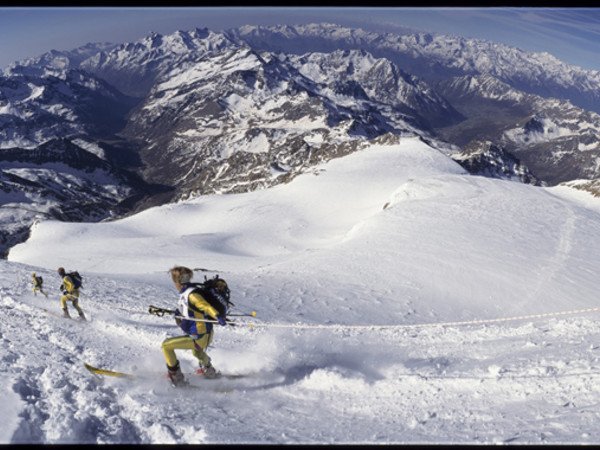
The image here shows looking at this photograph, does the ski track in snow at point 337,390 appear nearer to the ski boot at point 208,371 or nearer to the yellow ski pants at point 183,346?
the ski boot at point 208,371

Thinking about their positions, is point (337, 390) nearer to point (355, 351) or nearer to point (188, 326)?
point (355, 351)

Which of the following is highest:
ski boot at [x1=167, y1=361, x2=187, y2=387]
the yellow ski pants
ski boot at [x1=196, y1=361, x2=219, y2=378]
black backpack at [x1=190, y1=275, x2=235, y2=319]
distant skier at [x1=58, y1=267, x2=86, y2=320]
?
black backpack at [x1=190, y1=275, x2=235, y2=319]

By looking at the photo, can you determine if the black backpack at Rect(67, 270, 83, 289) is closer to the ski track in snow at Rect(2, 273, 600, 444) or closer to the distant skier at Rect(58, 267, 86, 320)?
the distant skier at Rect(58, 267, 86, 320)

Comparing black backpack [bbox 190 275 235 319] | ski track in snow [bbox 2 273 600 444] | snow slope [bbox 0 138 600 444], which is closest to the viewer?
ski track in snow [bbox 2 273 600 444]

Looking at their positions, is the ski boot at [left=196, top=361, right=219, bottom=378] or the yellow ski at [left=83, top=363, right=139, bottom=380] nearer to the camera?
the yellow ski at [left=83, top=363, right=139, bottom=380]

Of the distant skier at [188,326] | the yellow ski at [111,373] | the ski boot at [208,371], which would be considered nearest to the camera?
the yellow ski at [111,373]

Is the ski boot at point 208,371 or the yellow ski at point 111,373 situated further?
the ski boot at point 208,371

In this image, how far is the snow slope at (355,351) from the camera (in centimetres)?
601

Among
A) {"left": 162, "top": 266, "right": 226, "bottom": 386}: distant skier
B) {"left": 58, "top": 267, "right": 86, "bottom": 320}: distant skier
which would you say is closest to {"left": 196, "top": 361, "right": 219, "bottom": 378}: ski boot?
{"left": 162, "top": 266, "right": 226, "bottom": 386}: distant skier

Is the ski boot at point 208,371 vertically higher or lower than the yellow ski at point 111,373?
lower

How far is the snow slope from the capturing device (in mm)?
6008

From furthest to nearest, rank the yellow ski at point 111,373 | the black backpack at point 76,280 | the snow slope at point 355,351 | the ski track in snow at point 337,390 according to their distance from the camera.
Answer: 1. the black backpack at point 76,280
2. the yellow ski at point 111,373
3. the snow slope at point 355,351
4. the ski track in snow at point 337,390

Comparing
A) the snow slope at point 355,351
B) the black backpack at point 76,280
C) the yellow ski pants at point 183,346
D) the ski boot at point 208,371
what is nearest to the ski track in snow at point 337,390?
the snow slope at point 355,351

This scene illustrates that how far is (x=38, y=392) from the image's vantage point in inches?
263
